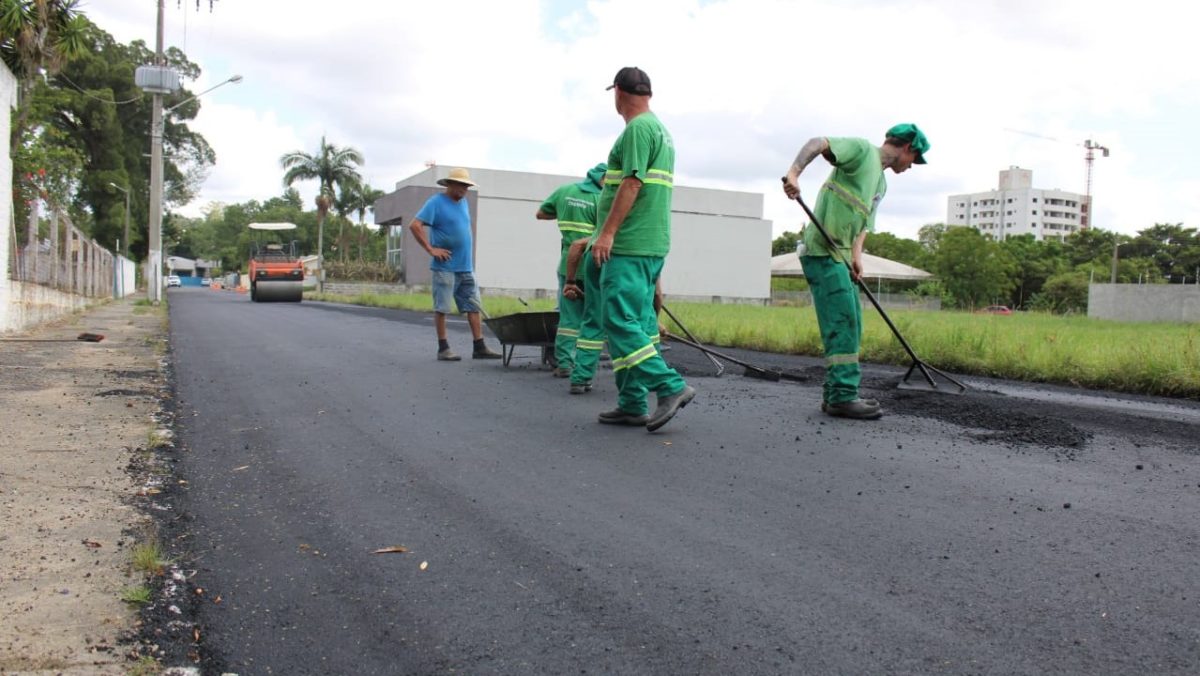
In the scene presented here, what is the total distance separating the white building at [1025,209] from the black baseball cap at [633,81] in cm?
15528

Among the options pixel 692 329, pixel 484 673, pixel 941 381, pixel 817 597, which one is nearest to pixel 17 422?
pixel 484 673

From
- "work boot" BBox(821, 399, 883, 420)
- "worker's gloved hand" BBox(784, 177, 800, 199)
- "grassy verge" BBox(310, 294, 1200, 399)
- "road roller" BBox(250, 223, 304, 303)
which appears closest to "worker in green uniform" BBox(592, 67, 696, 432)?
"worker's gloved hand" BBox(784, 177, 800, 199)

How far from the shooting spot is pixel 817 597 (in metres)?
2.48

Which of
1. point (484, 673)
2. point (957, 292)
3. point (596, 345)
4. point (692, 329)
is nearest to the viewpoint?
point (484, 673)

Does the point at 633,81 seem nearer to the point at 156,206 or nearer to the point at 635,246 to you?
the point at 635,246

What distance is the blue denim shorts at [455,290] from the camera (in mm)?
8875

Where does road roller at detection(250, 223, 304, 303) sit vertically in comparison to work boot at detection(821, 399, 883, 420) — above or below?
above

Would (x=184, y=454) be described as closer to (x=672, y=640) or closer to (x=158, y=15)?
(x=672, y=640)

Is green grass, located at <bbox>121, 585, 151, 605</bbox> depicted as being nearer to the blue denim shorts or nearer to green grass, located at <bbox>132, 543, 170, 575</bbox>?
green grass, located at <bbox>132, 543, 170, 575</bbox>

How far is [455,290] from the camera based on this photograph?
29.7 ft

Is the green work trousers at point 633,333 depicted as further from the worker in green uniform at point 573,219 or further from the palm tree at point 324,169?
the palm tree at point 324,169

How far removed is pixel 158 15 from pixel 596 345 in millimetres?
30073

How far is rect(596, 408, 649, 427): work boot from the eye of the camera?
197 inches

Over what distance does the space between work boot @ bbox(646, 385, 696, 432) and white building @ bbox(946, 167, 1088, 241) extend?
156 m
